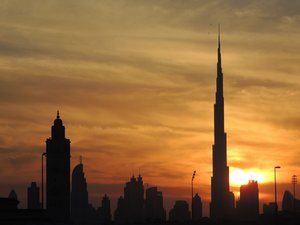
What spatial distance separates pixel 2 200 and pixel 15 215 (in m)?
18.2

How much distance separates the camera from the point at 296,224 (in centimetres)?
19925

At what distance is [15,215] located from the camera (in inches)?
5512

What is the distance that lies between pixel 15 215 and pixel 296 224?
267ft

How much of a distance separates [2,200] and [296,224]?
73.9 meters

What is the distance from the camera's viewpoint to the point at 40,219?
5325 inches

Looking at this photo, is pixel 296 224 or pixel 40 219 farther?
pixel 296 224

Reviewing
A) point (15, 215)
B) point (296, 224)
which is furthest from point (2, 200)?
point (296, 224)

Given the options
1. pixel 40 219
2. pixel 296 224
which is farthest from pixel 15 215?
pixel 296 224

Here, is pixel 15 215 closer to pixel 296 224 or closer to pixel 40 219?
pixel 40 219

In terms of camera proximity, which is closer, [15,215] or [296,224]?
[15,215]

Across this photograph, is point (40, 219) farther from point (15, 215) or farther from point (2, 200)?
point (2, 200)

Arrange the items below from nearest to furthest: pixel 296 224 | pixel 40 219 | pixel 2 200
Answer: pixel 40 219 → pixel 2 200 → pixel 296 224

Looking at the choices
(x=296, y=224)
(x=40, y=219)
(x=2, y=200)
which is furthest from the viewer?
(x=296, y=224)

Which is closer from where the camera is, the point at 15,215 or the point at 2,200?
the point at 15,215
